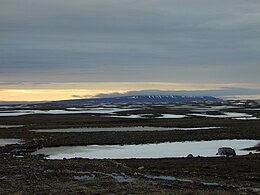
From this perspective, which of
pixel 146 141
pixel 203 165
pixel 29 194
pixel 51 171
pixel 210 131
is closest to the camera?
pixel 29 194

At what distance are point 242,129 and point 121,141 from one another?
50.4 feet

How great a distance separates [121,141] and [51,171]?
1738 cm

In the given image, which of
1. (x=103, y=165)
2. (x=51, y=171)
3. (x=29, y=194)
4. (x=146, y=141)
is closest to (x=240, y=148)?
(x=146, y=141)

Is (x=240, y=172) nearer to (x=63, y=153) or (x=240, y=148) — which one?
(x=240, y=148)

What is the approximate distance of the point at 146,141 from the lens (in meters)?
38.9

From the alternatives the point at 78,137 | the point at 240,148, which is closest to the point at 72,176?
the point at 240,148

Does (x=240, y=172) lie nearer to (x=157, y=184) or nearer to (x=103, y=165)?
(x=157, y=184)

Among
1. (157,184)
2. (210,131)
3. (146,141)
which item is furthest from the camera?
(210,131)

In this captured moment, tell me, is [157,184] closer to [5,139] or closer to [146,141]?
[146,141]

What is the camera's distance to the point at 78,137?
42.9m

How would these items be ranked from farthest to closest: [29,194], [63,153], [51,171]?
1. [63,153]
2. [51,171]
3. [29,194]

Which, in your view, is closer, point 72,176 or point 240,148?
point 72,176

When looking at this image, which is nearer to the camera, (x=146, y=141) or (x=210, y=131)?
(x=146, y=141)

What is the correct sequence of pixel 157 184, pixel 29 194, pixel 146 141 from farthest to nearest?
pixel 146 141 < pixel 157 184 < pixel 29 194
